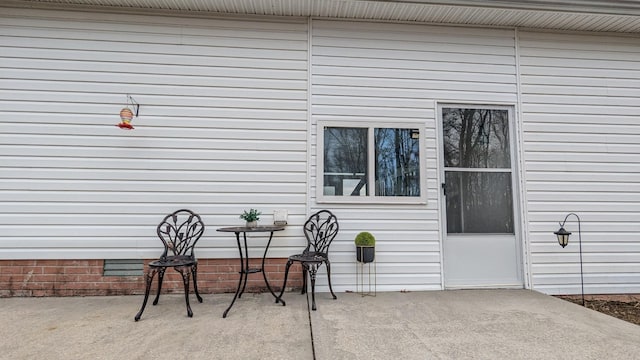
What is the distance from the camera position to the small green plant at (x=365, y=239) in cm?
320

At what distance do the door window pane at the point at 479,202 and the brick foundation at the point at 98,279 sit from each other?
6.21 feet

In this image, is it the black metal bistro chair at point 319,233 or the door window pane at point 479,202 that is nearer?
the black metal bistro chair at point 319,233

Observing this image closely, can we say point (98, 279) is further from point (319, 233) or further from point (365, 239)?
point (365, 239)

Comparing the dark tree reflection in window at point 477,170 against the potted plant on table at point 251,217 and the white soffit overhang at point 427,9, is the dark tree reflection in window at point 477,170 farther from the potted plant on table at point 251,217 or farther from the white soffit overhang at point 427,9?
the potted plant on table at point 251,217

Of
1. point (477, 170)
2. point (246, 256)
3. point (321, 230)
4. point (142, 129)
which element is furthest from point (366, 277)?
point (142, 129)

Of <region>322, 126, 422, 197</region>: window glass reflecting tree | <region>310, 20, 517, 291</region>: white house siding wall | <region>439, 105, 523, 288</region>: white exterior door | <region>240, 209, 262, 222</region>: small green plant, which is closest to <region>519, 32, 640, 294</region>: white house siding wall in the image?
<region>439, 105, 523, 288</region>: white exterior door

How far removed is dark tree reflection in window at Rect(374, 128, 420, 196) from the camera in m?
3.55

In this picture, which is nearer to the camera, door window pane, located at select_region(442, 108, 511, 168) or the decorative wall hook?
the decorative wall hook

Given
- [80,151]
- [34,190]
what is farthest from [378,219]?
[34,190]

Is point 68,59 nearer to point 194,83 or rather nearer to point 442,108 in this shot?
point 194,83

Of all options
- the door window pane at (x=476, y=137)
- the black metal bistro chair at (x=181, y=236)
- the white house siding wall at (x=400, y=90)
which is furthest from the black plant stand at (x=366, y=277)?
the black metal bistro chair at (x=181, y=236)

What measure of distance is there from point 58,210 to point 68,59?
1608 millimetres

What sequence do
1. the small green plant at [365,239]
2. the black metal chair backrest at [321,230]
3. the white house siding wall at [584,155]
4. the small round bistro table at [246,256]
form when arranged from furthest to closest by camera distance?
the white house siding wall at [584,155] → the black metal chair backrest at [321,230] → the small green plant at [365,239] → the small round bistro table at [246,256]

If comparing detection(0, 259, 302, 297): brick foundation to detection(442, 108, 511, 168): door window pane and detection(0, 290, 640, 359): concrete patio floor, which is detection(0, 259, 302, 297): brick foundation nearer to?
detection(0, 290, 640, 359): concrete patio floor
